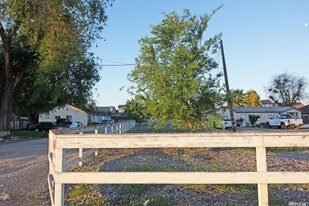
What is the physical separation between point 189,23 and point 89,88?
1994 centimetres

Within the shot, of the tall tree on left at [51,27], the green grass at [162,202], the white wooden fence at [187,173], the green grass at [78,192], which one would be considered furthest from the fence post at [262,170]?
the tall tree on left at [51,27]

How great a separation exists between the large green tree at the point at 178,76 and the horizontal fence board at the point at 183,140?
25.6 ft

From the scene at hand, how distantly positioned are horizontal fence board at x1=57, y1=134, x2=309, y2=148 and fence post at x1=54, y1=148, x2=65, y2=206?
11cm

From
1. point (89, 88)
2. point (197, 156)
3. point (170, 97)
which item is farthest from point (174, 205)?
point (89, 88)

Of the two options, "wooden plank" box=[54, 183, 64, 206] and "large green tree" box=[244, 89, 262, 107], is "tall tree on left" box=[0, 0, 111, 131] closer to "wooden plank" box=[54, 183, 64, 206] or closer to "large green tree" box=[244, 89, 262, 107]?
"wooden plank" box=[54, 183, 64, 206]

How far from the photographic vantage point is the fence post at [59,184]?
13.5 feet

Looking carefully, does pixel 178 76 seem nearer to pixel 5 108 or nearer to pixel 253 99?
pixel 5 108

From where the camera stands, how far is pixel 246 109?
60062 mm

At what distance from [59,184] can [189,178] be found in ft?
5.72

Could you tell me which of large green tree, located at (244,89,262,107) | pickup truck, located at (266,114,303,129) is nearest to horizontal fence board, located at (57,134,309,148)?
pickup truck, located at (266,114,303,129)

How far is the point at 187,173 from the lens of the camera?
13.2 ft

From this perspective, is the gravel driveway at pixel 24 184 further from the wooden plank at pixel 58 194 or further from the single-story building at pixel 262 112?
the single-story building at pixel 262 112

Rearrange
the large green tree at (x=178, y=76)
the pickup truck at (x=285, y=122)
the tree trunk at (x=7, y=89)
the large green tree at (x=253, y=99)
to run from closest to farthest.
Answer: the large green tree at (x=178, y=76) → the tree trunk at (x=7, y=89) → the pickup truck at (x=285, y=122) → the large green tree at (x=253, y=99)

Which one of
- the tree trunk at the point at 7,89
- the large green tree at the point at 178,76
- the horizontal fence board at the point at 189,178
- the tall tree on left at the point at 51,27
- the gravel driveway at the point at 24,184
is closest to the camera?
the horizontal fence board at the point at 189,178
